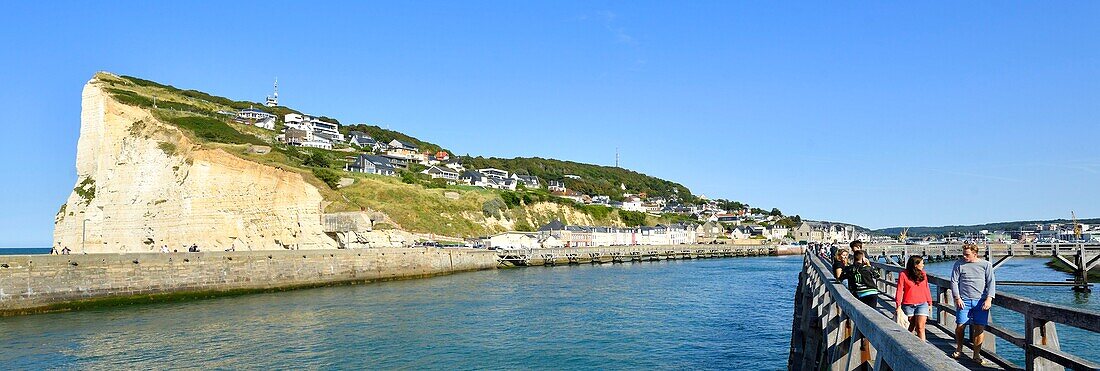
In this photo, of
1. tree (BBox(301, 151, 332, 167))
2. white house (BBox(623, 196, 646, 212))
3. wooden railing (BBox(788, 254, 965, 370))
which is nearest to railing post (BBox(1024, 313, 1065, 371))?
wooden railing (BBox(788, 254, 965, 370))

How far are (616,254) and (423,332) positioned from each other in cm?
6305

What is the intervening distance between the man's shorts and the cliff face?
5724 centimetres

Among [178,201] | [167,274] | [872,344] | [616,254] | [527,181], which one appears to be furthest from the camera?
[527,181]

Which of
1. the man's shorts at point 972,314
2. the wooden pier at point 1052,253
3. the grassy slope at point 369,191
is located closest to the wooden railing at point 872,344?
the man's shorts at point 972,314

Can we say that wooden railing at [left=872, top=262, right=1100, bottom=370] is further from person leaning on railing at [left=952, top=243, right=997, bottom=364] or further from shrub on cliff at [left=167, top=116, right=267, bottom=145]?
shrub on cliff at [left=167, top=116, right=267, bottom=145]

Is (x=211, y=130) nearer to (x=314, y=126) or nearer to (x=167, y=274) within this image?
(x=167, y=274)

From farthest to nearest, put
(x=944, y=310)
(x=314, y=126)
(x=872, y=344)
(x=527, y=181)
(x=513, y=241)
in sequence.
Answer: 1. (x=527, y=181)
2. (x=314, y=126)
3. (x=513, y=241)
4. (x=944, y=310)
5. (x=872, y=344)

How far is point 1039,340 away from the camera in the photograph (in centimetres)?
602

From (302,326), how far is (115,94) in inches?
2308

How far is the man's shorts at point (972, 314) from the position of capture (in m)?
7.55

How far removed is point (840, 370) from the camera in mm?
7344

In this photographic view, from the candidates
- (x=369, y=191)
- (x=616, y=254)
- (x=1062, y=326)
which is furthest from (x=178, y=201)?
(x=1062, y=326)

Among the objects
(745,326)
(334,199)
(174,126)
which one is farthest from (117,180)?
(745,326)

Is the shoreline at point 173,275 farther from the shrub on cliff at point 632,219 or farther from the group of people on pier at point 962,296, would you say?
the shrub on cliff at point 632,219
